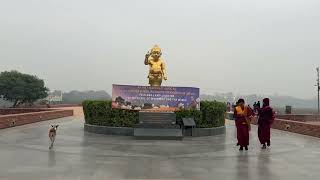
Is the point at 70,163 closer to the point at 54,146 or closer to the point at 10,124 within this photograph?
the point at 54,146

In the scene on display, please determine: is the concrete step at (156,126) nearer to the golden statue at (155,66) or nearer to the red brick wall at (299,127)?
the golden statue at (155,66)

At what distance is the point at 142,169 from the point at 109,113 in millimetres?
9524

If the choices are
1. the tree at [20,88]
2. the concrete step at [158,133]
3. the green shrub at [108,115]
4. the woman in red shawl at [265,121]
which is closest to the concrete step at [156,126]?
the concrete step at [158,133]

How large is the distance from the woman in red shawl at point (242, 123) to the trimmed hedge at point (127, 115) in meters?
4.76

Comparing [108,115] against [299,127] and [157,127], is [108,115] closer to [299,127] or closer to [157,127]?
[157,127]

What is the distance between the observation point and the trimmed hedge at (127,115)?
65.2ft

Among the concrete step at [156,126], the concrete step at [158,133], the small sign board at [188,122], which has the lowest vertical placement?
the concrete step at [158,133]

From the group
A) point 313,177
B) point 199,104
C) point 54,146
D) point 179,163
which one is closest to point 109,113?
point 199,104

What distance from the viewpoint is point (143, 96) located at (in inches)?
803

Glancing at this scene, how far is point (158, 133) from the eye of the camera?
60.6 feet

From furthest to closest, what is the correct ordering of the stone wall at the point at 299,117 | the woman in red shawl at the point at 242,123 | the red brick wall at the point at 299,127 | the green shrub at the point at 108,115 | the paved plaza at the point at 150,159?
the stone wall at the point at 299,117, the red brick wall at the point at 299,127, the green shrub at the point at 108,115, the woman in red shawl at the point at 242,123, the paved plaza at the point at 150,159

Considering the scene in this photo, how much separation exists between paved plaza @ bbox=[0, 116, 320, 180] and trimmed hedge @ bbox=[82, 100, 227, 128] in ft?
6.60

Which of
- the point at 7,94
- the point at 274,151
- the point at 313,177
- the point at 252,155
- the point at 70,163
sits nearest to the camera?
the point at 313,177

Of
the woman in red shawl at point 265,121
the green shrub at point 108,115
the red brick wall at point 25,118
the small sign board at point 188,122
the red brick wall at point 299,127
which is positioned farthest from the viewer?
the red brick wall at point 25,118
